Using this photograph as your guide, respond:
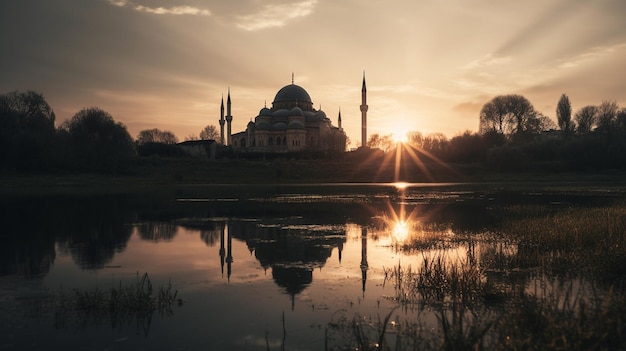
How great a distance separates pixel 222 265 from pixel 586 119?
310 feet

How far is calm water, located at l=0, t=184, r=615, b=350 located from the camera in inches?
318

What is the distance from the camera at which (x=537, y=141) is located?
75.9 m

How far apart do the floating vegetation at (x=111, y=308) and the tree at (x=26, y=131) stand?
178 ft

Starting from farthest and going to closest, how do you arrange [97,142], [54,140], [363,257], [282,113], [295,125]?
[282,113]
[295,125]
[97,142]
[54,140]
[363,257]

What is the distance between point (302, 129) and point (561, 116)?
160ft

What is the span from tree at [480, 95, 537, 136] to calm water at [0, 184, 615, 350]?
2749 inches

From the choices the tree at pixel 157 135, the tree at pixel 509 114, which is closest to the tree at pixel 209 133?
the tree at pixel 157 135

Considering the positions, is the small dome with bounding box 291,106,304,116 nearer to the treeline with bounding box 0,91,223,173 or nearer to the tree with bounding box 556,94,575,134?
the treeline with bounding box 0,91,223,173

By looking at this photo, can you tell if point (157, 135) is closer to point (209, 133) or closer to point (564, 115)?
point (209, 133)

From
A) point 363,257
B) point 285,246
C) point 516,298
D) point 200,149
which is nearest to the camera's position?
point 516,298

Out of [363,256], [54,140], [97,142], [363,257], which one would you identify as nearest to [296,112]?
[97,142]

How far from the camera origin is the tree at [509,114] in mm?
90812

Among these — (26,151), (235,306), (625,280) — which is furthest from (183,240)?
(26,151)

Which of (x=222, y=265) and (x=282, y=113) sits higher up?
(x=282, y=113)
